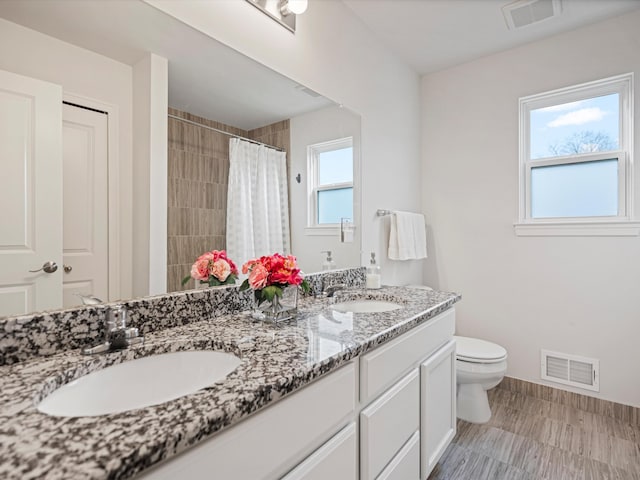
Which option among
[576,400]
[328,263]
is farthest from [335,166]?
[576,400]

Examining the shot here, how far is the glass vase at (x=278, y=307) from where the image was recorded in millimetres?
1144

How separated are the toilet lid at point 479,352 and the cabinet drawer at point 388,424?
84 centimetres

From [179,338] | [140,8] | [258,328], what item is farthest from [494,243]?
[140,8]

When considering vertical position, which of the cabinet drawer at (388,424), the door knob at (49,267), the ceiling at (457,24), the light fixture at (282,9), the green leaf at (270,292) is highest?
the ceiling at (457,24)

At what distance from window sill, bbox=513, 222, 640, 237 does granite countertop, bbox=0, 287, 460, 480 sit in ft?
5.47

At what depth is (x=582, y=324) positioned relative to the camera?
7.28 ft

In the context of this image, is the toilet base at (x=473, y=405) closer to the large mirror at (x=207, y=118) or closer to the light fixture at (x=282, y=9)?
the large mirror at (x=207, y=118)

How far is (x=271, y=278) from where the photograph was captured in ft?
3.73

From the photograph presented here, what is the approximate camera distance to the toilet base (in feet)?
6.83

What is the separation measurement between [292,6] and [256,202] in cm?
91

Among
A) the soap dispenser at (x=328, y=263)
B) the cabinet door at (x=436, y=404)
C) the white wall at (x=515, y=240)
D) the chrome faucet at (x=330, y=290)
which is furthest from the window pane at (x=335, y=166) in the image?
the white wall at (x=515, y=240)

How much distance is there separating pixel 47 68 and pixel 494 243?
105 inches

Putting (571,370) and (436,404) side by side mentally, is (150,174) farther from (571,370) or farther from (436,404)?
(571,370)

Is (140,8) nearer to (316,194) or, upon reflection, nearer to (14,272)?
(14,272)
